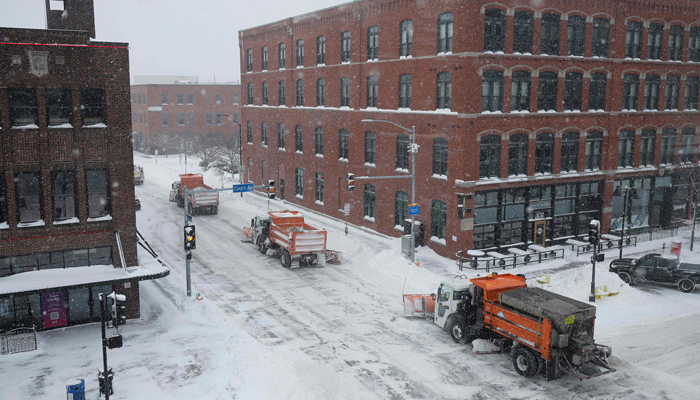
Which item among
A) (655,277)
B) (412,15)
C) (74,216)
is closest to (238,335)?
(74,216)

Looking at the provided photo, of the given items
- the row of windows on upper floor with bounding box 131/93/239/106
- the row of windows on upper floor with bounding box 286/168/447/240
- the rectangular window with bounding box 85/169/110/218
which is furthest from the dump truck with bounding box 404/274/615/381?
the row of windows on upper floor with bounding box 131/93/239/106

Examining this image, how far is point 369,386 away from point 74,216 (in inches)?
554

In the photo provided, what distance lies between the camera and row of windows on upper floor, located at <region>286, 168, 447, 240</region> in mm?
34281

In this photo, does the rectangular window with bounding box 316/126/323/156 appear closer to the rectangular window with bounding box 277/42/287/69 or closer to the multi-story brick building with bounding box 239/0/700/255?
the multi-story brick building with bounding box 239/0/700/255

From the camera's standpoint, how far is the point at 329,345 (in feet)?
67.6

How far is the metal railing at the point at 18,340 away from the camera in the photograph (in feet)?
66.3

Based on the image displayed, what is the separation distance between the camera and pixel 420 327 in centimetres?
2242

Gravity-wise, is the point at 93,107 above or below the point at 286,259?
above

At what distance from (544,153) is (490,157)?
467 centimetres

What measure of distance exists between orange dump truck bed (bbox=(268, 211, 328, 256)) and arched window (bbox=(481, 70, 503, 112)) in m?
12.0

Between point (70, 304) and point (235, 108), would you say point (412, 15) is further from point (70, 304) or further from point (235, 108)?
point (235, 108)

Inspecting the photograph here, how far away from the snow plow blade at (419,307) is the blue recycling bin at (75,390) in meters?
12.5

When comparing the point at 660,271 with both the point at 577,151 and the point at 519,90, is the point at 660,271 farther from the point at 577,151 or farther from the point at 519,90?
the point at 519,90

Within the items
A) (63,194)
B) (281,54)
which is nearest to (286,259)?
(63,194)
